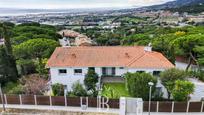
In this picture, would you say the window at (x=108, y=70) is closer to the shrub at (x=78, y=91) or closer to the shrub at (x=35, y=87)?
the shrub at (x=78, y=91)

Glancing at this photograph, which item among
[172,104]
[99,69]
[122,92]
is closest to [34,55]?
[99,69]

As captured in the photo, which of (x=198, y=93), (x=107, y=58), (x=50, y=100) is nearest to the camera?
(x=50, y=100)

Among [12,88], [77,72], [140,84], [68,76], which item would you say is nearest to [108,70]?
[77,72]

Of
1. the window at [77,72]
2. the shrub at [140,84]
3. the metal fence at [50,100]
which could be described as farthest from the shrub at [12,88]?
the shrub at [140,84]

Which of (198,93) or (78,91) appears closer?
(78,91)

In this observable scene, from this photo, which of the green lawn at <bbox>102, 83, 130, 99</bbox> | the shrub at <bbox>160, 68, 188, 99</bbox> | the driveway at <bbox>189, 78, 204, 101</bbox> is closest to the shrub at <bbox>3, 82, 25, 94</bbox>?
the green lawn at <bbox>102, 83, 130, 99</bbox>

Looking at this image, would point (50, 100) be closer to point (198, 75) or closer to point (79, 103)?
point (79, 103)

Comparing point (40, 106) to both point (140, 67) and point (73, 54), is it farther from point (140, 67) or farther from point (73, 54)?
point (140, 67)
